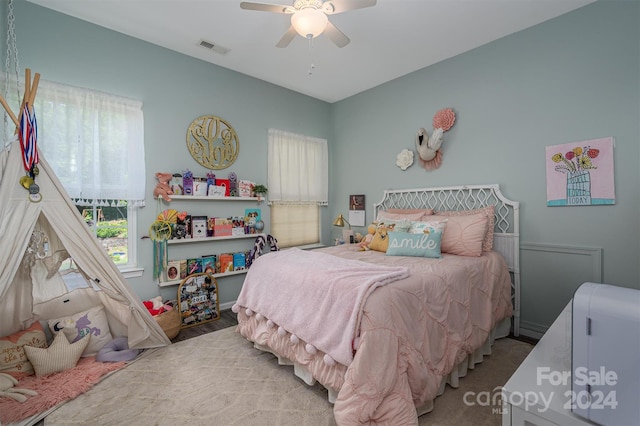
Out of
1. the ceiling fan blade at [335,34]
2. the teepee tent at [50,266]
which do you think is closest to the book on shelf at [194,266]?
the teepee tent at [50,266]

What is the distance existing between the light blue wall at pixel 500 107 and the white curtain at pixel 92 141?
0.40 ft

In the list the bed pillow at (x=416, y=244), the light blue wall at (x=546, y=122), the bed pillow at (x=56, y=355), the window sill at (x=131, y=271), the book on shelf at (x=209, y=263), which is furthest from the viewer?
the book on shelf at (x=209, y=263)

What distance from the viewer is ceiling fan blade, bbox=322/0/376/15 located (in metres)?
1.84

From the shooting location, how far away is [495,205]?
2930 millimetres

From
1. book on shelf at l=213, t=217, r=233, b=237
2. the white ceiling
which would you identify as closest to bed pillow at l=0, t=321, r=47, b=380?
book on shelf at l=213, t=217, r=233, b=237

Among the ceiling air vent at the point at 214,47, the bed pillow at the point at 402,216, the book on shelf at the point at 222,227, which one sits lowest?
the book on shelf at the point at 222,227

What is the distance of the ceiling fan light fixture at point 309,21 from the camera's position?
75.7 inches

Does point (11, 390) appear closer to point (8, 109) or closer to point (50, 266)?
point (50, 266)

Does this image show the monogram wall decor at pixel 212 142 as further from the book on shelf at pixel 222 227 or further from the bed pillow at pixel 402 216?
the bed pillow at pixel 402 216

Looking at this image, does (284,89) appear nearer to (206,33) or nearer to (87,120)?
(206,33)

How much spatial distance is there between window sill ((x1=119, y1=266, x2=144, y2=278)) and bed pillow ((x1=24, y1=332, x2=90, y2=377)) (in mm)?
766

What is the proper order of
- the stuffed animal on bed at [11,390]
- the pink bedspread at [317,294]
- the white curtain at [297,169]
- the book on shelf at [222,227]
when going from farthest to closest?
the white curtain at [297,169]
the book on shelf at [222,227]
the stuffed animal on bed at [11,390]
the pink bedspread at [317,294]

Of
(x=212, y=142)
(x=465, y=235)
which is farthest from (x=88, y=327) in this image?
(x=465, y=235)

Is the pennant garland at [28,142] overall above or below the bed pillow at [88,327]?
above
